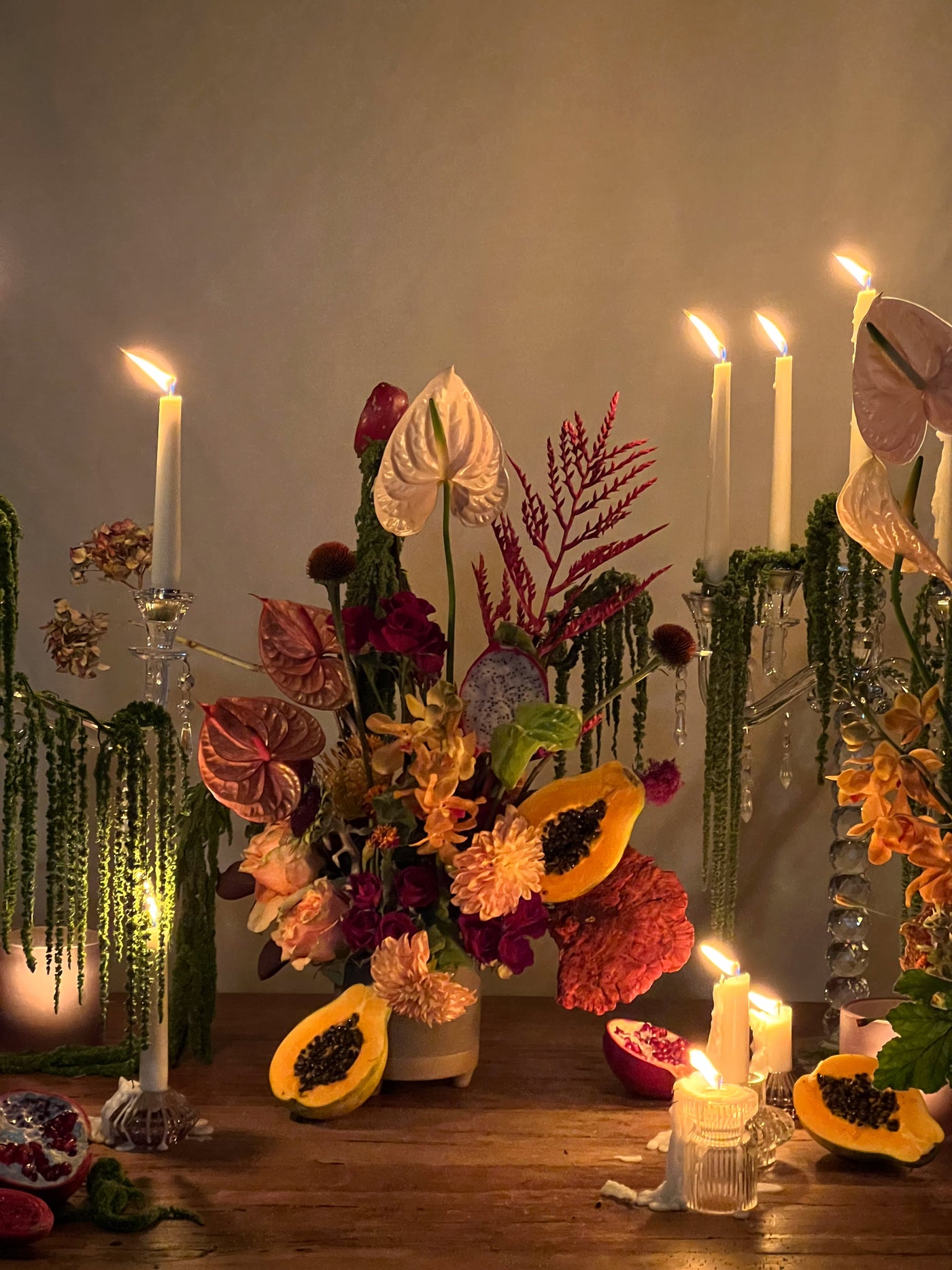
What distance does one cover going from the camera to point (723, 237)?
49.2 inches

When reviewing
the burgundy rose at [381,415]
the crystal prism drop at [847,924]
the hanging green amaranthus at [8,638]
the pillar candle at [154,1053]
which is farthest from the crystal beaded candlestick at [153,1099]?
the crystal prism drop at [847,924]

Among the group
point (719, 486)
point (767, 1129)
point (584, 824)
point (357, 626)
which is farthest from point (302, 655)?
point (767, 1129)

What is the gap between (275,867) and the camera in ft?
3.09

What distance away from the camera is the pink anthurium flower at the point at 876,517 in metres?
0.75

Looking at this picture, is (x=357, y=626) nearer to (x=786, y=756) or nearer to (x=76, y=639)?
(x=76, y=639)

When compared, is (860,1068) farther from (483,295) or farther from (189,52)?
(189,52)

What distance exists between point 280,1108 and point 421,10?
104cm

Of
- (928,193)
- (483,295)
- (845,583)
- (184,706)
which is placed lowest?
(184,706)

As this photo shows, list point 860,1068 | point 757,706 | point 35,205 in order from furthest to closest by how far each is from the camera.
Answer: point 35,205
point 757,706
point 860,1068

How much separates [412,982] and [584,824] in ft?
0.56

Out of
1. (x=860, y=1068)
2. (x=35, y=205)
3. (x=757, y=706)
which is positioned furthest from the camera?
(x=35, y=205)

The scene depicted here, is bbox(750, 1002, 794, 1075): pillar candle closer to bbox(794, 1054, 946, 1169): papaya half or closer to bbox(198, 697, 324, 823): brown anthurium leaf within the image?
bbox(794, 1054, 946, 1169): papaya half

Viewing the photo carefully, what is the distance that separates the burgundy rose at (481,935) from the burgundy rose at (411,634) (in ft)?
0.62

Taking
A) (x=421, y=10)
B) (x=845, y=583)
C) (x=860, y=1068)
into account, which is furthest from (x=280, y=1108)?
(x=421, y=10)
